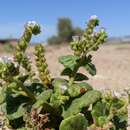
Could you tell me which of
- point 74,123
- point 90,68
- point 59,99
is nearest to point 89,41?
point 90,68

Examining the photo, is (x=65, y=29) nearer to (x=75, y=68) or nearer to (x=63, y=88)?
(x=75, y=68)

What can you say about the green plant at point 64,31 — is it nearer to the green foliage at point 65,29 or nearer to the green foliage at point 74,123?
the green foliage at point 65,29

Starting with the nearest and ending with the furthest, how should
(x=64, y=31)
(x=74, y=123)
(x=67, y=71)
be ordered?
1. (x=74, y=123)
2. (x=67, y=71)
3. (x=64, y=31)

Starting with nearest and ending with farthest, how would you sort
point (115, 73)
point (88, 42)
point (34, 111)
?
1. point (34, 111)
2. point (88, 42)
3. point (115, 73)

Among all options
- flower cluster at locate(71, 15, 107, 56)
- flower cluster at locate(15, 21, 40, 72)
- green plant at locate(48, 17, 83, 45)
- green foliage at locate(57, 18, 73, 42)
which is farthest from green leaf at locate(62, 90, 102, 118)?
green foliage at locate(57, 18, 73, 42)

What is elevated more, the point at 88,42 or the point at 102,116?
the point at 88,42

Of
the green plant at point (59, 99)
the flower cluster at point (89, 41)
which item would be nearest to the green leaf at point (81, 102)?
the green plant at point (59, 99)

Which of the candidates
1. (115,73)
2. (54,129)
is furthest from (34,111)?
(115,73)

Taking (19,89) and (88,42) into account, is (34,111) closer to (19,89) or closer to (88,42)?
(19,89)

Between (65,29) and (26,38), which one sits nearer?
(26,38)
